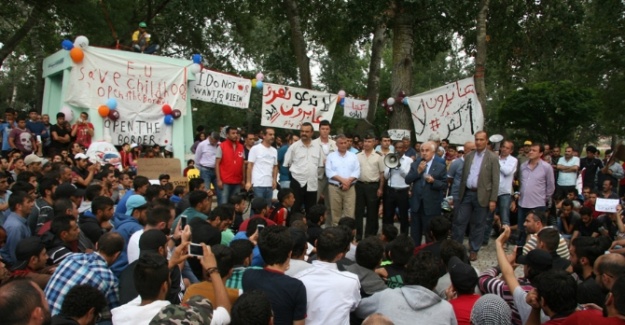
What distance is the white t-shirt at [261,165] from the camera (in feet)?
30.0

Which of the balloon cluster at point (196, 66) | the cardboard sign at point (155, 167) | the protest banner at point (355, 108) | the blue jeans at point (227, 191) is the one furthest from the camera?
the protest banner at point (355, 108)

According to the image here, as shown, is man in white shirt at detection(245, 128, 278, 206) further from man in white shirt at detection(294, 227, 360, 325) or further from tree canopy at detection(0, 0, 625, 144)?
man in white shirt at detection(294, 227, 360, 325)

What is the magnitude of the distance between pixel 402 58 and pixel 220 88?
4444mm

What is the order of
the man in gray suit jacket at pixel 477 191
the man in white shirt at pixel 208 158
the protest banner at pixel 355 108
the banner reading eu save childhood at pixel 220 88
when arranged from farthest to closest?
the protest banner at pixel 355 108 → the banner reading eu save childhood at pixel 220 88 → the man in white shirt at pixel 208 158 → the man in gray suit jacket at pixel 477 191

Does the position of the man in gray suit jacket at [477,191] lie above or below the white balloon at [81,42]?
below

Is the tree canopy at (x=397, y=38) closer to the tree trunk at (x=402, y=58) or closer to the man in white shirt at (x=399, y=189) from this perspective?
the tree trunk at (x=402, y=58)

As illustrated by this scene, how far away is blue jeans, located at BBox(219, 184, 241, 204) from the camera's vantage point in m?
9.55

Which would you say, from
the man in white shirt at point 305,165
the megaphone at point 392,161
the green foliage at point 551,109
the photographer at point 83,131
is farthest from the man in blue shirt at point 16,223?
the green foliage at point 551,109

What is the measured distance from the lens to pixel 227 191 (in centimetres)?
957

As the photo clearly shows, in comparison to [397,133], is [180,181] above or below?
below

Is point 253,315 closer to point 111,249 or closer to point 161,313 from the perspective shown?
point 161,313

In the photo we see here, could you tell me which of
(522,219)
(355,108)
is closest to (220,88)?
(355,108)

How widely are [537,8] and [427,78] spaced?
25798mm

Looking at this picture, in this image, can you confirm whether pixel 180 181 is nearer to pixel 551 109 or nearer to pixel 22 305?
pixel 22 305
